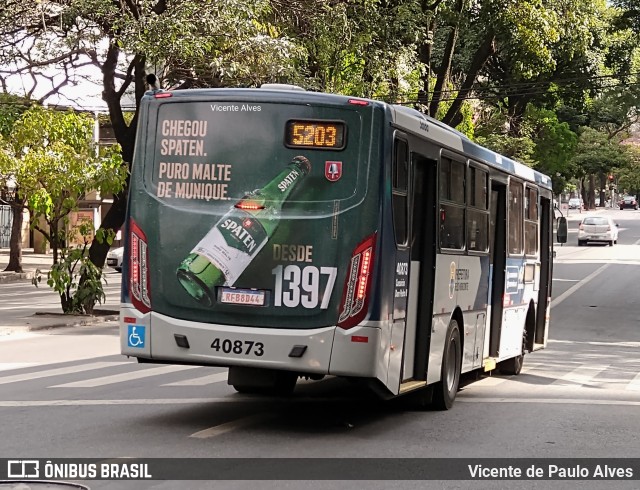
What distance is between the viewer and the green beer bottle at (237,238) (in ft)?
32.5

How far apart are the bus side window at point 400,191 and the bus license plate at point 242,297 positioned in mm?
1366

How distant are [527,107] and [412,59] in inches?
1241

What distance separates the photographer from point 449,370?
40.4 feet

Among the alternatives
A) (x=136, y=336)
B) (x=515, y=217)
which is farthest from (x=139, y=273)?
(x=515, y=217)

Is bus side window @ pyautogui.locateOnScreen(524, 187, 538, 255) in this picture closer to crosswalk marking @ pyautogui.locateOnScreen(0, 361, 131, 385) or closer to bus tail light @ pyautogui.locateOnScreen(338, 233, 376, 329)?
crosswalk marking @ pyautogui.locateOnScreen(0, 361, 131, 385)

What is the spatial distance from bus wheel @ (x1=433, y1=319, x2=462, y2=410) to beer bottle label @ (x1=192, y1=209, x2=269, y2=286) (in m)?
3.01

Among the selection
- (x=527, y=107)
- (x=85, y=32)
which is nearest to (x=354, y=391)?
(x=85, y=32)

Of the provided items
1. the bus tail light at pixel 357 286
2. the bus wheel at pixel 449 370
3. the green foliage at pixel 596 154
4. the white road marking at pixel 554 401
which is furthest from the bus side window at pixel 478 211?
the green foliage at pixel 596 154

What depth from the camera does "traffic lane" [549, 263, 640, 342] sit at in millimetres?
25844

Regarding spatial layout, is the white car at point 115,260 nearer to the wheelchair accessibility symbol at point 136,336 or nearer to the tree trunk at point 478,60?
the tree trunk at point 478,60

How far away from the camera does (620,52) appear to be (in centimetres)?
5391

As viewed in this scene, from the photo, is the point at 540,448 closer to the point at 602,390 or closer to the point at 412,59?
the point at 602,390

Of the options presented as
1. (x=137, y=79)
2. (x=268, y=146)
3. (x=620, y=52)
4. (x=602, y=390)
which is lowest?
(x=602, y=390)

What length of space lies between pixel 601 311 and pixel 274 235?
23.1 meters
